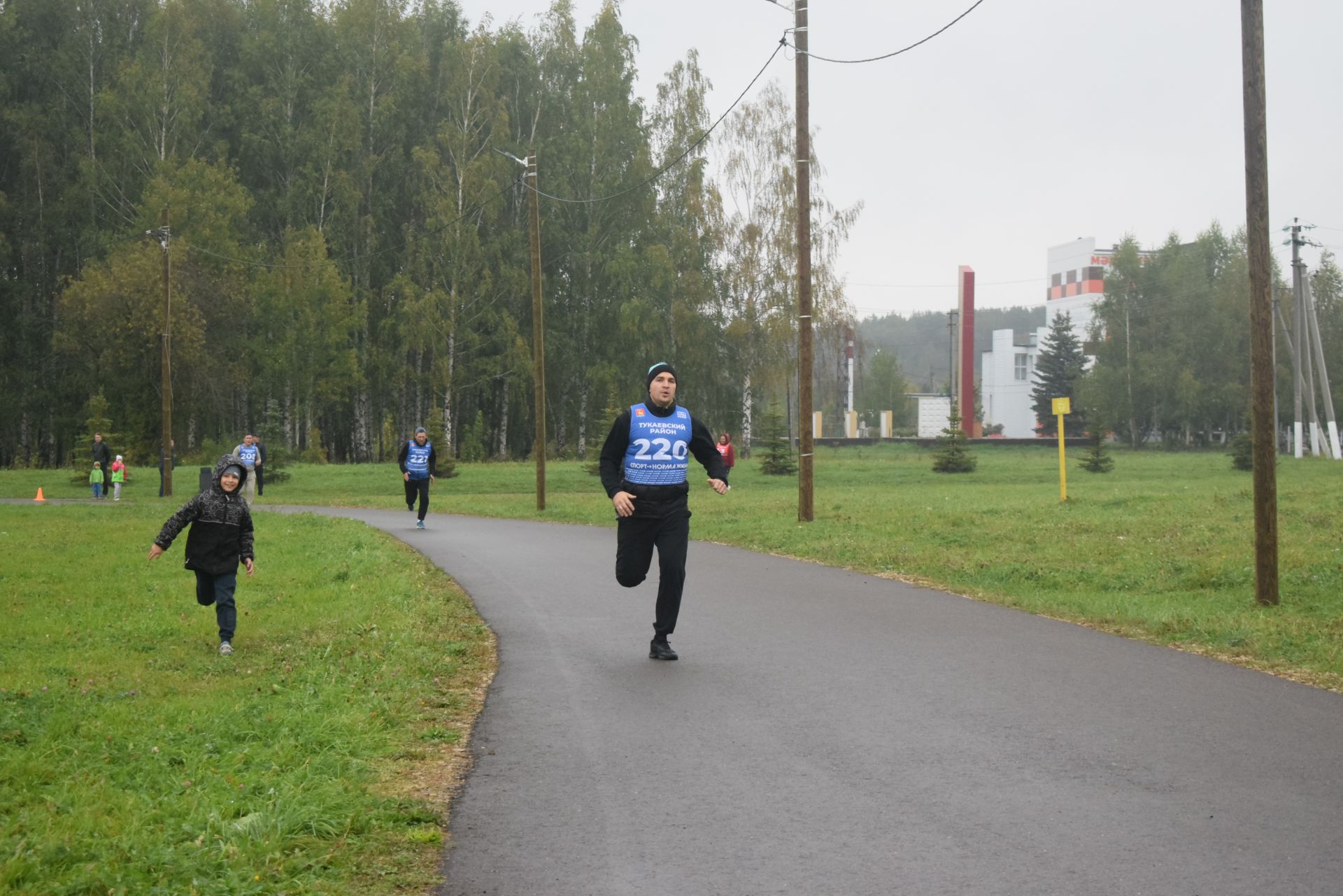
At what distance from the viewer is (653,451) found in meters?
9.28

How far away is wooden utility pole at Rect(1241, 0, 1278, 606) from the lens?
12.0 m

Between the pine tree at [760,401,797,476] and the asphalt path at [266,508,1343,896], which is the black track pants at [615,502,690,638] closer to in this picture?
the asphalt path at [266,508,1343,896]

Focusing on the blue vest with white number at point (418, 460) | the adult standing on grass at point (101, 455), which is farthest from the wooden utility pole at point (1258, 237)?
the adult standing on grass at point (101, 455)

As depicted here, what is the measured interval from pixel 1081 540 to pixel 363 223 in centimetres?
4286

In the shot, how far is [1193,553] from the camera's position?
53.2ft

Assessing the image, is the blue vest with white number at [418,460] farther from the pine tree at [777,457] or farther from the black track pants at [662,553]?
the pine tree at [777,457]

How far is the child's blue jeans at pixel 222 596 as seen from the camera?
997 cm

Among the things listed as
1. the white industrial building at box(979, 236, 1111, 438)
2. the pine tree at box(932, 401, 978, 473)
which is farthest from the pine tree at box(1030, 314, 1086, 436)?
the pine tree at box(932, 401, 978, 473)

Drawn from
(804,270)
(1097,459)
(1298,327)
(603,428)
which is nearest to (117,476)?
(603,428)

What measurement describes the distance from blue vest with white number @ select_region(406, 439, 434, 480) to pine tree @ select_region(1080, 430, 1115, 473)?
96.4ft

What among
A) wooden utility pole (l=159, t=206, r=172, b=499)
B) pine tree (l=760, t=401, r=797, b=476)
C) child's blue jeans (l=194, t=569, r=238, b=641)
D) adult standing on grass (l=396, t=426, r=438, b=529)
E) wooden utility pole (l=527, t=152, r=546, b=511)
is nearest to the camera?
child's blue jeans (l=194, t=569, r=238, b=641)

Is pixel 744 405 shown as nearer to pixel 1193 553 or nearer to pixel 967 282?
pixel 967 282

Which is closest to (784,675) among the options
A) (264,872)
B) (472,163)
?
(264,872)

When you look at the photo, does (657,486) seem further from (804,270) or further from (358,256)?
(358,256)
